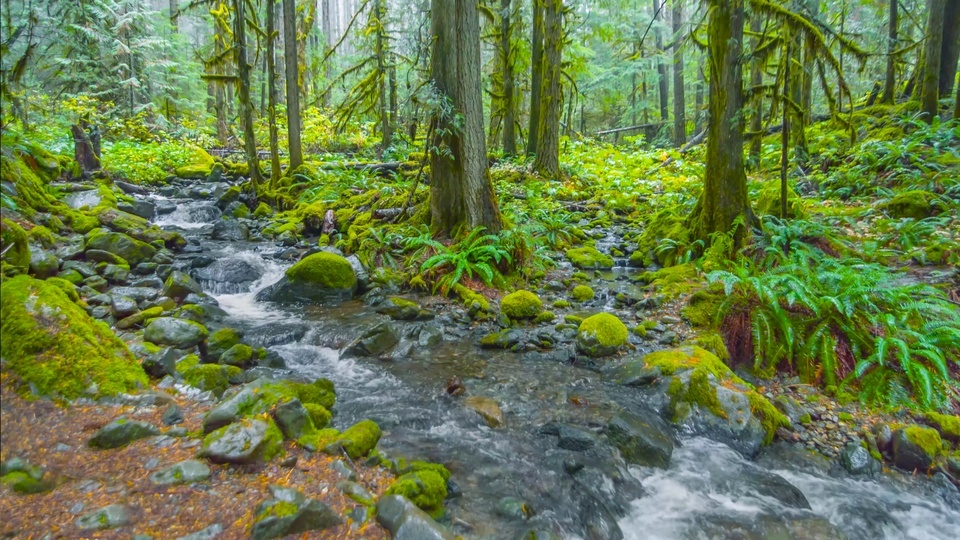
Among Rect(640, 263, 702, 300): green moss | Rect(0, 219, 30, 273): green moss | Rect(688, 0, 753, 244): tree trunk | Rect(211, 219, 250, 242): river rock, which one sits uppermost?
Rect(688, 0, 753, 244): tree trunk

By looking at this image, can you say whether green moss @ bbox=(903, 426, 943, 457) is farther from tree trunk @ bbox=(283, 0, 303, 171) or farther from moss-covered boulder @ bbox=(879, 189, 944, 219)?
tree trunk @ bbox=(283, 0, 303, 171)

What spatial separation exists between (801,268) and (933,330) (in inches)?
56.0

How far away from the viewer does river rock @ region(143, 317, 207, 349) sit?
201 inches

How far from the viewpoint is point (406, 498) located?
10.5 ft

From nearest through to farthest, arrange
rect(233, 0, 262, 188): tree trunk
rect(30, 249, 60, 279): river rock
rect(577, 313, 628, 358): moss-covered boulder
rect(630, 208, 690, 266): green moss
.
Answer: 1. rect(30, 249, 60, 279): river rock
2. rect(577, 313, 628, 358): moss-covered boulder
3. rect(630, 208, 690, 266): green moss
4. rect(233, 0, 262, 188): tree trunk

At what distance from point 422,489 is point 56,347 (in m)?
2.69

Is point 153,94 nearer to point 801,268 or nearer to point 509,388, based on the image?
point 509,388

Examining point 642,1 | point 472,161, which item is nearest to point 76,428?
point 472,161

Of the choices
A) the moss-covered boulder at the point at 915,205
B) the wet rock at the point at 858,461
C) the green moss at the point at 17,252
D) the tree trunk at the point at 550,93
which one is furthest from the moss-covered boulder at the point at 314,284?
the moss-covered boulder at the point at 915,205

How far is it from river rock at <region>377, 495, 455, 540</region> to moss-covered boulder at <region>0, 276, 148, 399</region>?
2.22 metres

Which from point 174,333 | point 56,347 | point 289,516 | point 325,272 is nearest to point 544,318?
point 325,272

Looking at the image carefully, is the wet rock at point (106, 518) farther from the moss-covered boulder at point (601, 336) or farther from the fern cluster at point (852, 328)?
the fern cluster at point (852, 328)

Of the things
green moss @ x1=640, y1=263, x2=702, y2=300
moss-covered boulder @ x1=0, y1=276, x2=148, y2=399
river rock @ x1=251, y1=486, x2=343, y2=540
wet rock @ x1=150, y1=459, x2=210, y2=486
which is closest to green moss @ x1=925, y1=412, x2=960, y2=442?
green moss @ x1=640, y1=263, x2=702, y2=300

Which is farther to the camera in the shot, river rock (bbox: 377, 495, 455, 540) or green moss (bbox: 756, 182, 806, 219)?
green moss (bbox: 756, 182, 806, 219)
